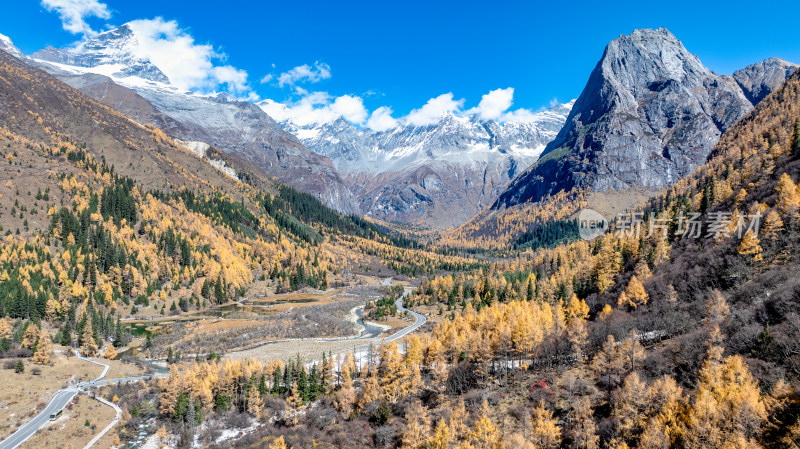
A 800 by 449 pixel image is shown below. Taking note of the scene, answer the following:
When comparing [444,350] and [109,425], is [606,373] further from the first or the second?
[109,425]

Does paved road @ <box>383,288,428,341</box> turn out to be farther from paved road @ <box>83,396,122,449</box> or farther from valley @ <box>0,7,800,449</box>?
paved road @ <box>83,396,122,449</box>

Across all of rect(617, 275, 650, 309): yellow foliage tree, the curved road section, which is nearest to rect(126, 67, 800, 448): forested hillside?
rect(617, 275, 650, 309): yellow foliage tree

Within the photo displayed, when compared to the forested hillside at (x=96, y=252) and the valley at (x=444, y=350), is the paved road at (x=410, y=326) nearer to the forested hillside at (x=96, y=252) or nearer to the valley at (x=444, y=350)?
the valley at (x=444, y=350)

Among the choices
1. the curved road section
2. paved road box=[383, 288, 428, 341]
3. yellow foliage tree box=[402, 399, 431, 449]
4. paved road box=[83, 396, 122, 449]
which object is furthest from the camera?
paved road box=[383, 288, 428, 341]

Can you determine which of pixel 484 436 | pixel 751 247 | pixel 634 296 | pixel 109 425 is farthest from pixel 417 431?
pixel 751 247

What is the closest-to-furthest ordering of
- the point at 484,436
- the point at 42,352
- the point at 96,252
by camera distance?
the point at 484,436, the point at 42,352, the point at 96,252

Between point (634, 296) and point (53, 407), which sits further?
point (634, 296)

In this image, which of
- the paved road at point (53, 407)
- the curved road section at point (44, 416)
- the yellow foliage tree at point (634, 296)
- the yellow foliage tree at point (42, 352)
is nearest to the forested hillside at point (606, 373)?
the yellow foliage tree at point (634, 296)

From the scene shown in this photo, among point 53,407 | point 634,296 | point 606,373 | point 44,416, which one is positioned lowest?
point 44,416

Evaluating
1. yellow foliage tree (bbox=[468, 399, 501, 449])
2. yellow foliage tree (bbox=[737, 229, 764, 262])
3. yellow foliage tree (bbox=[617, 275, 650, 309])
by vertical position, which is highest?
yellow foliage tree (bbox=[737, 229, 764, 262])

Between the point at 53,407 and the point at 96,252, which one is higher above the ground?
the point at 96,252

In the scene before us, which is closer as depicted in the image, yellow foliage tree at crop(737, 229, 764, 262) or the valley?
the valley

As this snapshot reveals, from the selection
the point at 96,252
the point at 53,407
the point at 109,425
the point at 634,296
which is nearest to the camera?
the point at 109,425

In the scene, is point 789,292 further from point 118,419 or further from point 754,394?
point 118,419
